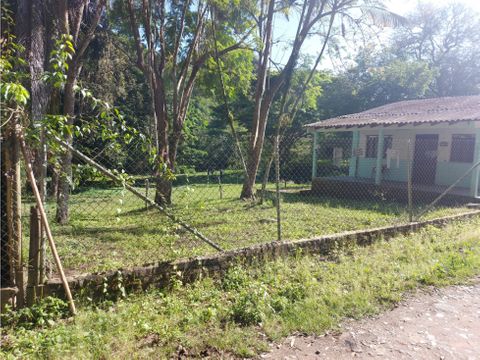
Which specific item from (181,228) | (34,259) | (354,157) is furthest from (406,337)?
(354,157)

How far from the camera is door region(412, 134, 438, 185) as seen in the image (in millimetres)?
14289

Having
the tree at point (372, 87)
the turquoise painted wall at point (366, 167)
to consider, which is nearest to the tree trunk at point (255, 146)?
the turquoise painted wall at point (366, 167)

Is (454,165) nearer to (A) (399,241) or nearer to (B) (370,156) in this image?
(B) (370,156)

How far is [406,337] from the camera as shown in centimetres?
312

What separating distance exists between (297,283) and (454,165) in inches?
474

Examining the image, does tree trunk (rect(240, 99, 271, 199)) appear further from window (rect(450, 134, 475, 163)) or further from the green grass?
window (rect(450, 134, 475, 163))

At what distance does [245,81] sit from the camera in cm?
1448

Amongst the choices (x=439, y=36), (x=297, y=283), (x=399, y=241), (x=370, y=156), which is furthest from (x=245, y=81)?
(x=439, y=36)

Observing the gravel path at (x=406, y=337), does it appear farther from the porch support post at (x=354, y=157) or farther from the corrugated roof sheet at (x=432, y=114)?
the porch support post at (x=354, y=157)

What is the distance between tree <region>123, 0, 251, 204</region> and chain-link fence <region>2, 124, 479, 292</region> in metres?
1.12

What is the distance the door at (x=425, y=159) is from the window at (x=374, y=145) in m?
1.07

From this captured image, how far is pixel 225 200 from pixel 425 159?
8542mm

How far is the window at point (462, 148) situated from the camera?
12916mm

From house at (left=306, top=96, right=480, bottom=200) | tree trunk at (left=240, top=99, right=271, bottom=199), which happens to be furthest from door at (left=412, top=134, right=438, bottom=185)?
tree trunk at (left=240, top=99, right=271, bottom=199)
